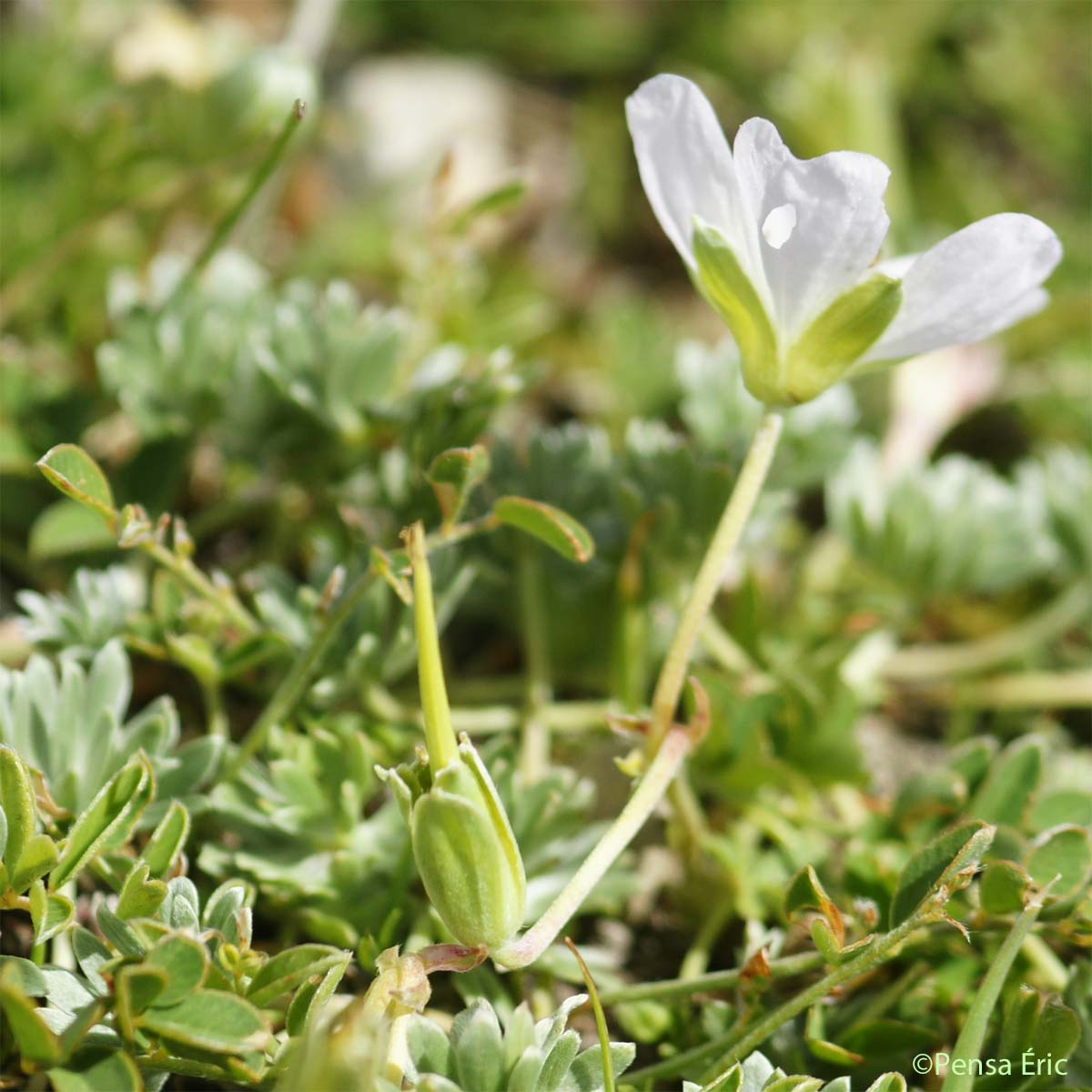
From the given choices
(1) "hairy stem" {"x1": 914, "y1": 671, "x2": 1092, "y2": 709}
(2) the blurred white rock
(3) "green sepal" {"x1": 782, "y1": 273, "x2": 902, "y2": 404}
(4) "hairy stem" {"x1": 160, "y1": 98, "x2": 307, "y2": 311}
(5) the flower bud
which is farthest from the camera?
(2) the blurred white rock

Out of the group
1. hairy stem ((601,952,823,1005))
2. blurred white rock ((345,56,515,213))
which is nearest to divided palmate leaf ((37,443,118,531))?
hairy stem ((601,952,823,1005))

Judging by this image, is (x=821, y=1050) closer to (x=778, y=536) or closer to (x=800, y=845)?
(x=800, y=845)

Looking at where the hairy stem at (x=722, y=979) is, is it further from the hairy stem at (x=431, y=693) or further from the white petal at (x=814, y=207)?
the white petal at (x=814, y=207)

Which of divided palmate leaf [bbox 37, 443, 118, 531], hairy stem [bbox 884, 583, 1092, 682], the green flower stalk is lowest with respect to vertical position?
hairy stem [bbox 884, 583, 1092, 682]

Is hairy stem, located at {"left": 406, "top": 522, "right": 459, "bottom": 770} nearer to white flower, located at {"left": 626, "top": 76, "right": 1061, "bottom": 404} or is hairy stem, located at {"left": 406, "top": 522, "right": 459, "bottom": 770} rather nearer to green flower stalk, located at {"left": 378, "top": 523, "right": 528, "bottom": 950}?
green flower stalk, located at {"left": 378, "top": 523, "right": 528, "bottom": 950}

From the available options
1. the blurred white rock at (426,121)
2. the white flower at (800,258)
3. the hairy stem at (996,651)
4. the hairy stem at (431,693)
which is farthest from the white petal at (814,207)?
the blurred white rock at (426,121)

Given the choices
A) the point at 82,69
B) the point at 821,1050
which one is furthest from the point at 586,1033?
the point at 82,69

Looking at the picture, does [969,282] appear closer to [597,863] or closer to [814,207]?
[814,207]
